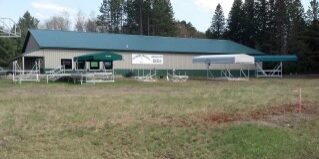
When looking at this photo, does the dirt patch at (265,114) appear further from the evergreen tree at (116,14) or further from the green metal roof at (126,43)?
the evergreen tree at (116,14)

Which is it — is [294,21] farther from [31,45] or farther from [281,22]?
[31,45]

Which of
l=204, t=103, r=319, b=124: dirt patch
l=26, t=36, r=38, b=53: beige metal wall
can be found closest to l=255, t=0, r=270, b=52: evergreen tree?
l=26, t=36, r=38, b=53: beige metal wall

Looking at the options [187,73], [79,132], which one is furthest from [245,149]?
[187,73]

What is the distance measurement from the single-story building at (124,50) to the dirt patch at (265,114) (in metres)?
33.3

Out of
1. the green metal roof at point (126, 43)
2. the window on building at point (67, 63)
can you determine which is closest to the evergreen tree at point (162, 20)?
the green metal roof at point (126, 43)

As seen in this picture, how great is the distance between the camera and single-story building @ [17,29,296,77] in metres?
48.3

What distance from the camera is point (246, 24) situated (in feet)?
261

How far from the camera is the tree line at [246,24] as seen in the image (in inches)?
2579

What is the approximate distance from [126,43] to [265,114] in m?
41.7

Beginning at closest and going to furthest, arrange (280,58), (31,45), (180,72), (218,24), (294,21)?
1. (31,45)
2. (280,58)
3. (180,72)
4. (294,21)
5. (218,24)

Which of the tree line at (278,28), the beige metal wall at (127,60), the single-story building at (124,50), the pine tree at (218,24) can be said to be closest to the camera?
the beige metal wall at (127,60)

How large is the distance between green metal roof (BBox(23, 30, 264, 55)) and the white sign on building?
0.60 metres

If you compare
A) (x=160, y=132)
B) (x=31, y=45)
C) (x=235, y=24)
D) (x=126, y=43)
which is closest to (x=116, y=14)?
(x=235, y=24)

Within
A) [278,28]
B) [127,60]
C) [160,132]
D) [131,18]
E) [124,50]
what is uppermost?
[131,18]
